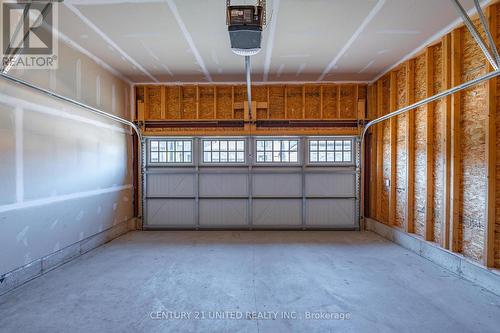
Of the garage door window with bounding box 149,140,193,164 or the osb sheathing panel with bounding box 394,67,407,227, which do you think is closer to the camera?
the osb sheathing panel with bounding box 394,67,407,227

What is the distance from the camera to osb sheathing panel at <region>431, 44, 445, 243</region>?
4246mm

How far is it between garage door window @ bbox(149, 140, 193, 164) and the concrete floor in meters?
2.41

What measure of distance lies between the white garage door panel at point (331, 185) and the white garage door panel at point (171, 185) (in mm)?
2912

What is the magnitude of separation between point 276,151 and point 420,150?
3.05 meters

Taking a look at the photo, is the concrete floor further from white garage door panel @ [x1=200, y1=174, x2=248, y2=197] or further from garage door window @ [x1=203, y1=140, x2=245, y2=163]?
garage door window @ [x1=203, y1=140, x2=245, y2=163]

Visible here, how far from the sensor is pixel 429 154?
446cm

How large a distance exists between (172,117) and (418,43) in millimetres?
5269

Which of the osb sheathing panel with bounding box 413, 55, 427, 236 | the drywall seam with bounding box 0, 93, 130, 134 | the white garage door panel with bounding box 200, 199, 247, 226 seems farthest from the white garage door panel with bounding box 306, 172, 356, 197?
the drywall seam with bounding box 0, 93, 130, 134

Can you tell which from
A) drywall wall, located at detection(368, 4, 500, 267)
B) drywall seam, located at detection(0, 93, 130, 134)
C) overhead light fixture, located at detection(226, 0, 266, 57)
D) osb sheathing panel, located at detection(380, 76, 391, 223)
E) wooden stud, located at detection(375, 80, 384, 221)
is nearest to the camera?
overhead light fixture, located at detection(226, 0, 266, 57)

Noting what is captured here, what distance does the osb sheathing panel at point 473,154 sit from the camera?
3477 millimetres

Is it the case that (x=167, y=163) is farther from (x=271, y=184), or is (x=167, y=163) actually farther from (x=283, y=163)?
(x=283, y=163)

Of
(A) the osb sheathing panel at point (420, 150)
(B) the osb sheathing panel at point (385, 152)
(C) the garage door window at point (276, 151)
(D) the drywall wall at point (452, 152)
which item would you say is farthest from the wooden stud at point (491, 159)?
(C) the garage door window at point (276, 151)

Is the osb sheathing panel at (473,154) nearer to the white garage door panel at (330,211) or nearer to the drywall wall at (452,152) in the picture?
the drywall wall at (452,152)

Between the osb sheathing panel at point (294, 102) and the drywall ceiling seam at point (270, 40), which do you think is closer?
the drywall ceiling seam at point (270, 40)
